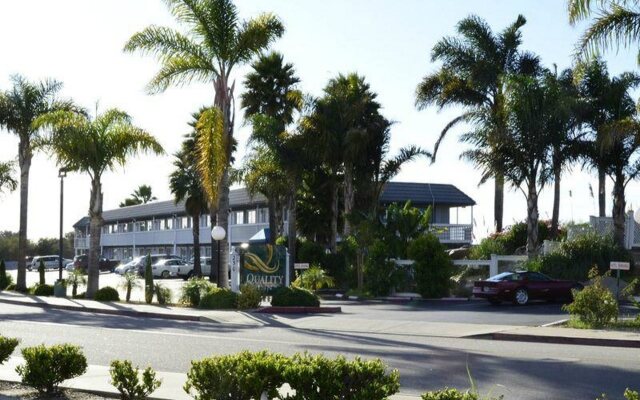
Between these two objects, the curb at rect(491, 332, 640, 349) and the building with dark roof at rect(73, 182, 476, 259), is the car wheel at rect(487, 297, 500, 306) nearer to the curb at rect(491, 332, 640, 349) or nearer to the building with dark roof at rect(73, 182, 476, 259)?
the curb at rect(491, 332, 640, 349)

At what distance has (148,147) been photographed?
30359 mm

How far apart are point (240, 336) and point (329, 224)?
1002 inches

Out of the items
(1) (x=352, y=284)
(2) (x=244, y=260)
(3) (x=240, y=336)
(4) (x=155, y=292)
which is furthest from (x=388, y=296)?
(3) (x=240, y=336)

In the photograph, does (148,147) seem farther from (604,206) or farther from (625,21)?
(604,206)

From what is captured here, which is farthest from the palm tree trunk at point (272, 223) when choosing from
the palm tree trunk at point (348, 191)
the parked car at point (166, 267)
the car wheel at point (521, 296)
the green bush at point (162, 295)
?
the car wheel at point (521, 296)

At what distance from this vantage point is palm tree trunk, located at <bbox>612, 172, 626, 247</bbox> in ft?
103

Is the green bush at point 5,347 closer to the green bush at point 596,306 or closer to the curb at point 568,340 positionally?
the curb at point 568,340

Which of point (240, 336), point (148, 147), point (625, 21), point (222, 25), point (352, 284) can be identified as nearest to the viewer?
point (240, 336)

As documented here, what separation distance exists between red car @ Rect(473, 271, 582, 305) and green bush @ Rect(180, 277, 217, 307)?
8720 millimetres

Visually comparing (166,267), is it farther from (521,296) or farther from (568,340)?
(568,340)

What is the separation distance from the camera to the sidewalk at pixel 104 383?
9719 millimetres

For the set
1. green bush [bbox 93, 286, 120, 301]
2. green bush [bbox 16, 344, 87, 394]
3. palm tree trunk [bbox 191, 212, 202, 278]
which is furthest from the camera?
palm tree trunk [bbox 191, 212, 202, 278]

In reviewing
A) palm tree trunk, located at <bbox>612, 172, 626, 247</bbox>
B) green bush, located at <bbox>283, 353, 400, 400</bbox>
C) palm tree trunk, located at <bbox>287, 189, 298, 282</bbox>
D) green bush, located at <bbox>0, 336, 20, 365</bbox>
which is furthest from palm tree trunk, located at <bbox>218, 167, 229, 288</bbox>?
green bush, located at <bbox>283, 353, 400, 400</bbox>

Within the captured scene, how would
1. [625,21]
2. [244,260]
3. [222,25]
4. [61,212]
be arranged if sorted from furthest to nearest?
1. [61,212]
2. [244,260]
3. [222,25]
4. [625,21]
